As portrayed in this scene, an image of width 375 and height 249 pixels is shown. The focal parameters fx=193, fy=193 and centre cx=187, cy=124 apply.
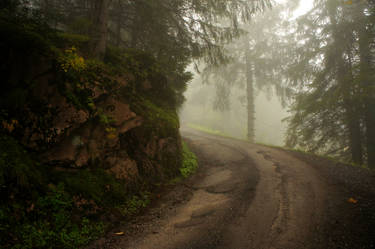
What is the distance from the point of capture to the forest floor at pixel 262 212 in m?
3.72

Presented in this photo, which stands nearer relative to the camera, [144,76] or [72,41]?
[72,41]

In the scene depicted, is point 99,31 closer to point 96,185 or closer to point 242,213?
point 96,185

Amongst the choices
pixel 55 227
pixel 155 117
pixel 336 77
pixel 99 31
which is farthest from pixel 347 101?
pixel 55 227

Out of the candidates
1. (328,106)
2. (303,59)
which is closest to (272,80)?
(303,59)

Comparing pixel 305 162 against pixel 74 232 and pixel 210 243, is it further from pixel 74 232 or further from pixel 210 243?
pixel 74 232

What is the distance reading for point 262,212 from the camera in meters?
4.62

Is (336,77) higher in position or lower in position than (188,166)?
higher

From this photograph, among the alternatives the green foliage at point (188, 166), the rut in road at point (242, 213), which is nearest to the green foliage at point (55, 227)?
the rut in road at point (242, 213)

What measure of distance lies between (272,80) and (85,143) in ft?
55.5

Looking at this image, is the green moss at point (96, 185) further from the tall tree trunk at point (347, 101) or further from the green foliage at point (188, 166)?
the tall tree trunk at point (347, 101)

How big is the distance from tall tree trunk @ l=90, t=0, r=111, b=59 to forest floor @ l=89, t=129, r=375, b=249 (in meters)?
5.14

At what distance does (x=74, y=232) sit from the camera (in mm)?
3814

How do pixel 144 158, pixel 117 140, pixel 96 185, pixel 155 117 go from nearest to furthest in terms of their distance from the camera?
pixel 96 185
pixel 117 140
pixel 144 158
pixel 155 117

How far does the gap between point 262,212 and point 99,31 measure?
7.43m
